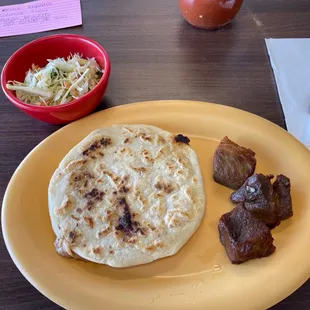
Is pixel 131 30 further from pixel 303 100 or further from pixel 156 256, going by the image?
pixel 156 256

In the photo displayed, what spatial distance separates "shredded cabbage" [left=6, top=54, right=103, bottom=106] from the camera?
163 cm

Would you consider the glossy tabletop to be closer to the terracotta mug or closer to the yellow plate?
the terracotta mug

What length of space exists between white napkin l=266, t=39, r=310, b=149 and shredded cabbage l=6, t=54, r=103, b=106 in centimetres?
81

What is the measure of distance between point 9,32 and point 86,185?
3.87 feet

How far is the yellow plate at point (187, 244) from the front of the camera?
3.79 ft

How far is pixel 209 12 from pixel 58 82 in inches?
32.6

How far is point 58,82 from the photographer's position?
1675 mm

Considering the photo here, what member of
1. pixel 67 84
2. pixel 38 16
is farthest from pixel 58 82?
pixel 38 16

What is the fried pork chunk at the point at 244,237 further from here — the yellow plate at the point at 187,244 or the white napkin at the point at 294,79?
the white napkin at the point at 294,79

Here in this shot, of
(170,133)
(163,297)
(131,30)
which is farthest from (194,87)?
(163,297)

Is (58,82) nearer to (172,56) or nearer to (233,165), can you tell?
(172,56)

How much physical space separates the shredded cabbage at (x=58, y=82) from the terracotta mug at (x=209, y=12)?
0.60 m

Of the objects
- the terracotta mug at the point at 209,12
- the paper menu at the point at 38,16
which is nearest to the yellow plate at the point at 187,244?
the terracotta mug at the point at 209,12

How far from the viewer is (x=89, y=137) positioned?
1492 millimetres
